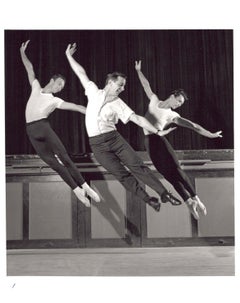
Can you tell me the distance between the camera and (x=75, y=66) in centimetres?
354

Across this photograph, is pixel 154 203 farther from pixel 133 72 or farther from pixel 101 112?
pixel 133 72

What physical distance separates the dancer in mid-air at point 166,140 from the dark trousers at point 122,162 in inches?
4.3

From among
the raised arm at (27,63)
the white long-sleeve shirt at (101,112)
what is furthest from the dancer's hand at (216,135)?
the raised arm at (27,63)

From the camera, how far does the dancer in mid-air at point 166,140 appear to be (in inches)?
138

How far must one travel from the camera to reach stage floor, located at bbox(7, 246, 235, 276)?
11.2ft

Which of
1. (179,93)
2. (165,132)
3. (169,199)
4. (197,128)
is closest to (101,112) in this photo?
(165,132)

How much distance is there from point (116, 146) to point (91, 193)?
0.43 meters

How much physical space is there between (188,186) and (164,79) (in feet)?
2.92

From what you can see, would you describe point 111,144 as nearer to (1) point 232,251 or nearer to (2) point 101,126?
(2) point 101,126

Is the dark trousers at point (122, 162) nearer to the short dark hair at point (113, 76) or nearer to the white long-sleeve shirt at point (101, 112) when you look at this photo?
the white long-sleeve shirt at point (101, 112)
